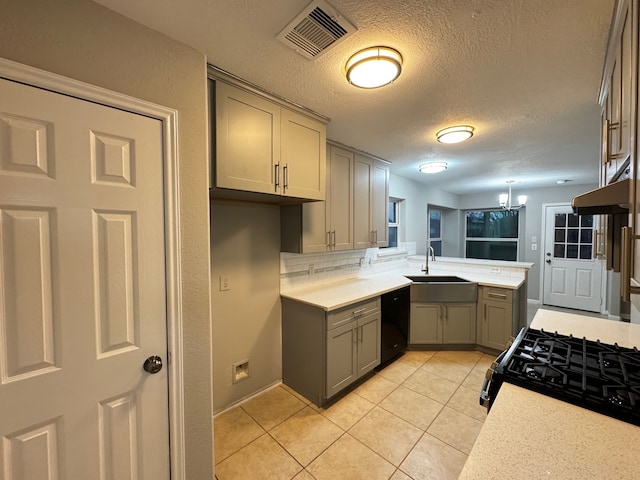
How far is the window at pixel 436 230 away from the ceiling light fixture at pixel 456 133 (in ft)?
12.3

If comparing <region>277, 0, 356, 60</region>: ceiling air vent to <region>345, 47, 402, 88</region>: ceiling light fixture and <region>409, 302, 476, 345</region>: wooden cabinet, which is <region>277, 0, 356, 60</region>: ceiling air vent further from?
<region>409, 302, 476, 345</region>: wooden cabinet

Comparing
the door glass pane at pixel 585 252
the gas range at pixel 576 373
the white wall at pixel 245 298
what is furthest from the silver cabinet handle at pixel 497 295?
the door glass pane at pixel 585 252

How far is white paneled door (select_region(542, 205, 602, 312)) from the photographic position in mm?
4617

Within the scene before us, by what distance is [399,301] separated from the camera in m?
2.93

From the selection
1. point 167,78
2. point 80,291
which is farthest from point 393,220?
point 80,291


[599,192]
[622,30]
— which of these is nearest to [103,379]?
[599,192]

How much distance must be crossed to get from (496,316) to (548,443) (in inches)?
104

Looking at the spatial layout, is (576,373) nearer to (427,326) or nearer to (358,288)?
(358,288)

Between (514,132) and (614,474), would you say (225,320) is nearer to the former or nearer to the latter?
(614,474)

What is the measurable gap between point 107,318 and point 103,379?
9.8 inches

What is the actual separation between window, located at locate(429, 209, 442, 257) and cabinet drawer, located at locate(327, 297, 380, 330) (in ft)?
12.9

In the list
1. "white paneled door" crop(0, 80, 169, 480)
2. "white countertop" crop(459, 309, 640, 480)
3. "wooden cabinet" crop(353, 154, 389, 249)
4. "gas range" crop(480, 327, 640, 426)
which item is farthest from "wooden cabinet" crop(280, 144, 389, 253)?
"white countertop" crop(459, 309, 640, 480)

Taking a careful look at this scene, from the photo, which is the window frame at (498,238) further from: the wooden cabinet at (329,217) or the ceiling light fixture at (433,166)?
the wooden cabinet at (329,217)

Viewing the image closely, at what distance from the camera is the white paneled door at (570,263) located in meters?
4.62
